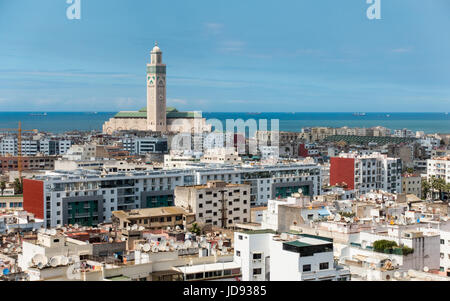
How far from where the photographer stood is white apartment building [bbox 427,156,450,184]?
24344 mm

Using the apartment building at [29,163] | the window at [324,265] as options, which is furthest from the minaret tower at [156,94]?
the window at [324,265]

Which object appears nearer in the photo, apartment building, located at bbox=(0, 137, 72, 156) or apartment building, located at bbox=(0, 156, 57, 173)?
apartment building, located at bbox=(0, 156, 57, 173)

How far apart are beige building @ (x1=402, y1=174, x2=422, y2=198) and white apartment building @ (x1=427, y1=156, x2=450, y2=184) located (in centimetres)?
226

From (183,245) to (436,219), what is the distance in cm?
406

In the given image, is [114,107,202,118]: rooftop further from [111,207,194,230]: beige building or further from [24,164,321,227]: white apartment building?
[111,207,194,230]: beige building

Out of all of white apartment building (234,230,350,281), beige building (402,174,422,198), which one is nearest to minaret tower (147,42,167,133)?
beige building (402,174,422,198)

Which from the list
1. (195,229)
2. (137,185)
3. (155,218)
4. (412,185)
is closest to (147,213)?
(155,218)

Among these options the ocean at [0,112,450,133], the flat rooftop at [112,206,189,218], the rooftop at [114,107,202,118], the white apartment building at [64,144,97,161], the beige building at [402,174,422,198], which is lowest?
the beige building at [402,174,422,198]

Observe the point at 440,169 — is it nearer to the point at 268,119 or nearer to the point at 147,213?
the point at 147,213

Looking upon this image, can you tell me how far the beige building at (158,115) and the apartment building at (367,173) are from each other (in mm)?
30811

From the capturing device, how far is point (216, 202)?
1500 cm

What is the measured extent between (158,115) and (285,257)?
159 ft

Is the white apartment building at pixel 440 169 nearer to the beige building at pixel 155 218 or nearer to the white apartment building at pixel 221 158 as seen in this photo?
the white apartment building at pixel 221 158
